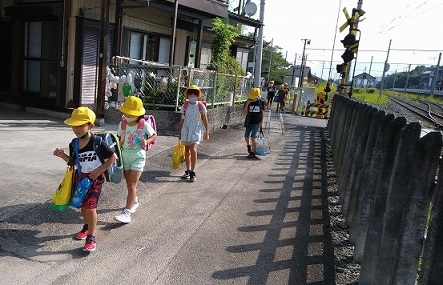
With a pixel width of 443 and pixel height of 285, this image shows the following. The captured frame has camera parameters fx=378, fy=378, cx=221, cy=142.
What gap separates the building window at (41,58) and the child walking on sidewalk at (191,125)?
5933mm

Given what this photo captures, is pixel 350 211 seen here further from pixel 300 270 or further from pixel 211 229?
pixel 211 229

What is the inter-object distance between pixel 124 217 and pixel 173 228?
1.86ft

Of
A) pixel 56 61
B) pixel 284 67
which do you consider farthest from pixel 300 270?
pixel 284 67

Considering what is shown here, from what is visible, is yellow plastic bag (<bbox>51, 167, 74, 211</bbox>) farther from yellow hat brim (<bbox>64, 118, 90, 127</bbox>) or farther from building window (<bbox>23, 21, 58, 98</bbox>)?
building window (<bbox>23, 21, 58, 98</bbox>)

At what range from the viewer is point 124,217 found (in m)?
4.29

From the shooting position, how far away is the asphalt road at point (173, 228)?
11.0 feet

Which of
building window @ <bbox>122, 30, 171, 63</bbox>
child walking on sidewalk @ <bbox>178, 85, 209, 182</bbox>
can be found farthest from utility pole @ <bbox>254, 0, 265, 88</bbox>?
child walking on sidewalk @ <bbox>178, 85, 209, 182</bbox>

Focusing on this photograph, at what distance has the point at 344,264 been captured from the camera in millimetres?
3709

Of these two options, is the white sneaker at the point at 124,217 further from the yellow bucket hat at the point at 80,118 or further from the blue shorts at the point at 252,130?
the blue shorts at the point at 252,130

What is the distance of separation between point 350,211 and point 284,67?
68.5m

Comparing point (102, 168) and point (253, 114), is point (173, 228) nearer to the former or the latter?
point (102, 168)

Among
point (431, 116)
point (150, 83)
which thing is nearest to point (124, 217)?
point (150, 83)

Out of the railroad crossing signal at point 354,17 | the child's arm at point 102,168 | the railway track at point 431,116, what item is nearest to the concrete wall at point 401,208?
the child's arm at point 102,168

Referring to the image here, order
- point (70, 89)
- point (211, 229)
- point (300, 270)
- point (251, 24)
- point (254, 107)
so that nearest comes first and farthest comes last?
point (300, 270), point (211, 229), point (254, 107), point (70, 89), point (251, 24)
